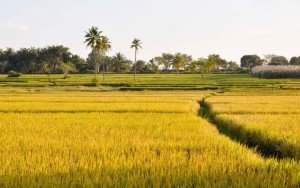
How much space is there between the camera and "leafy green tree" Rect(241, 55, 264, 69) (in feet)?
430

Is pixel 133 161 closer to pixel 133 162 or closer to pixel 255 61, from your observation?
pixel 133 162

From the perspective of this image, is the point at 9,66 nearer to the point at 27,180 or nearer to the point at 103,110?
the point at 103,110

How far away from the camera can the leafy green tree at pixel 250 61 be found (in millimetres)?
131125

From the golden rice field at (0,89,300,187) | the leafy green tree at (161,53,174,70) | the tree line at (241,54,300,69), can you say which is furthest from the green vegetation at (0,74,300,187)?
the leafy green tree at (161,53,174,70)

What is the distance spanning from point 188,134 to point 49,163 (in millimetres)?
3942

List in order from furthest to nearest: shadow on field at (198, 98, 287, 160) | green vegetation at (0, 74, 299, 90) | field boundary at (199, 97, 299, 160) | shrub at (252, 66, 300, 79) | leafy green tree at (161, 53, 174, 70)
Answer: leafy green tree at (161, 53, 174, 70), shrub at (252, 66, 300, 79), green vegetation at (0, 74, 299, 90), shadow on field at (198, 98, 287, 160), field boundary at (199, 97, 299, 160)

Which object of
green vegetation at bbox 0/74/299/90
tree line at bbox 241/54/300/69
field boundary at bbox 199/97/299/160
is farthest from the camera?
tree line at bbox 241/54/300/69

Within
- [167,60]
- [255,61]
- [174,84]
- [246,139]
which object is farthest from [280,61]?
[246,139]

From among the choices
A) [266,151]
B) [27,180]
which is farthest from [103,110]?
[27,180]

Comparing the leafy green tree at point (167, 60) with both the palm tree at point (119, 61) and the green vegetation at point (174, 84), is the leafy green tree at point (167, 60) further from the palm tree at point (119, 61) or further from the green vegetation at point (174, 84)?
the green vegetation at point (174, 84)

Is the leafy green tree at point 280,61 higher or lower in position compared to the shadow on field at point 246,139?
higher

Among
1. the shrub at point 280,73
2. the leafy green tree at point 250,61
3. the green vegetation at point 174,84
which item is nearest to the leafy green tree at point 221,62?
the leafy green tree at point 250,61

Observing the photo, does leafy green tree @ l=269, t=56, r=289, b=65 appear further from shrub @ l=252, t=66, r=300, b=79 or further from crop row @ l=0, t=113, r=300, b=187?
crop row @ l=0, t=113, r=300, b=187

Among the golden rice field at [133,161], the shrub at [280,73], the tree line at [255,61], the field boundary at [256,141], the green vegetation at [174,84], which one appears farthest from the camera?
the tree line at [255,61]
